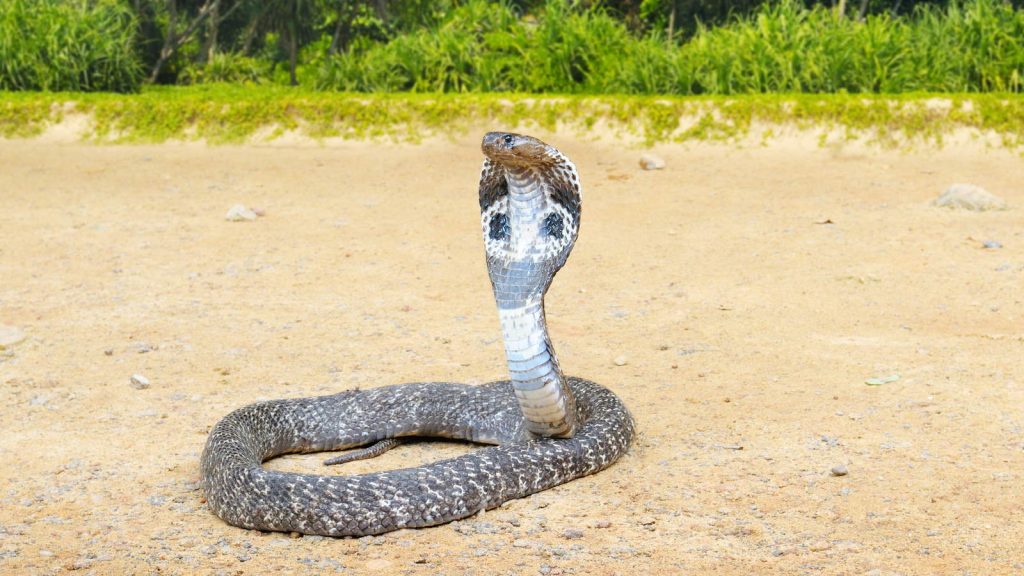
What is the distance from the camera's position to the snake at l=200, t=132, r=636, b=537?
15.0ft

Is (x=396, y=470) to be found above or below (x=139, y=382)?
above

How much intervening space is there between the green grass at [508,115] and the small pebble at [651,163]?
643 millimetres

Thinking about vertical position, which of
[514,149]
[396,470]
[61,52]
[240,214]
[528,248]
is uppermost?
[514,149]

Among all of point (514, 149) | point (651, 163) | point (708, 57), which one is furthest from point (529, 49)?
point (514, 149)

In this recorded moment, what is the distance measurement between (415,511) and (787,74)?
1002 centimetres

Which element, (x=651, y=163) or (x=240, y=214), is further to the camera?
(x=651, y=163)

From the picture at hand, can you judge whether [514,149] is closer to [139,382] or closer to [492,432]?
[492,432]

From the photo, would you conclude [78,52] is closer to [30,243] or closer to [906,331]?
[30,243]

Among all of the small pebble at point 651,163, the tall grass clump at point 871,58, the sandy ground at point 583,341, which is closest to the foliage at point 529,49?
the tall grass clump at point 871,58

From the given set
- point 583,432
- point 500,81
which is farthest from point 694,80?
point 583,432

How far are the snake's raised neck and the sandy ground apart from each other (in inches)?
20.9

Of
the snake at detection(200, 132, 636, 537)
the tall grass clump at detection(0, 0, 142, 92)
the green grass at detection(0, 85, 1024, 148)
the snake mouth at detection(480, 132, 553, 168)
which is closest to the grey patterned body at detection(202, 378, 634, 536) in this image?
the snake at detection(200, 132, 636, 537)

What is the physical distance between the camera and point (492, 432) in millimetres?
5715

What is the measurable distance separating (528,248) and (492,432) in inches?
44.8
